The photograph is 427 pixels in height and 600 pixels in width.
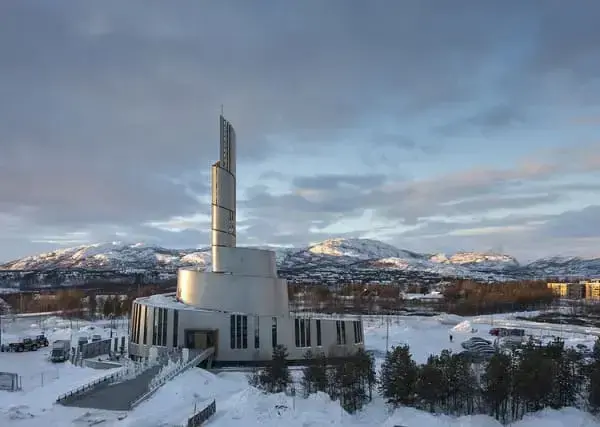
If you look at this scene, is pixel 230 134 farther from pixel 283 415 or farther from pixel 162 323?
pixel 283 415

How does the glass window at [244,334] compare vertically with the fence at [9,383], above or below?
above

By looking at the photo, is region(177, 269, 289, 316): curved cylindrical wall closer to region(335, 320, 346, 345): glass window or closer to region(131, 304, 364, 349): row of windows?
region(131, 304, 364, 349): row of windows

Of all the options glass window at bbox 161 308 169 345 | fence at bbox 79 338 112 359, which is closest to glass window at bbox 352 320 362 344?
glass window at bbox 161 308 169 345

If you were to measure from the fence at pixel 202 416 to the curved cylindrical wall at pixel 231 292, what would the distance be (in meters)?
19.6

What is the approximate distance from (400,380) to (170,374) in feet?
38.6

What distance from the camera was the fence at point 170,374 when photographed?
25388 mm

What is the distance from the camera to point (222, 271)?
4600cm

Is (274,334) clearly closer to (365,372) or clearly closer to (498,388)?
(365,372)

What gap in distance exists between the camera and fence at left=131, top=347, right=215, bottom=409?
25.4 metres

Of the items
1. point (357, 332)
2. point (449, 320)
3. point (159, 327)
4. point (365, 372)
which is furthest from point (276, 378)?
point (449, 320)

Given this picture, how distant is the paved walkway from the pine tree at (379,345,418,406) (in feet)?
36.4

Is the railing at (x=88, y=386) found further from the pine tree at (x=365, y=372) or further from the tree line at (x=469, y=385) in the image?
the pine tree at (x=365, y=372)

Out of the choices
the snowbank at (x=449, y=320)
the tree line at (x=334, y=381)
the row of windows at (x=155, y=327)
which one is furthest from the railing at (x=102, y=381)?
the snowbank at (x=449, y=320)

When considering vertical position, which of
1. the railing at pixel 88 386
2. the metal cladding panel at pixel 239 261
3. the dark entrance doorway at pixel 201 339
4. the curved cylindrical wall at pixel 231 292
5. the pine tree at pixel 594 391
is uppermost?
the metal cladding panel at pixel 239 261
